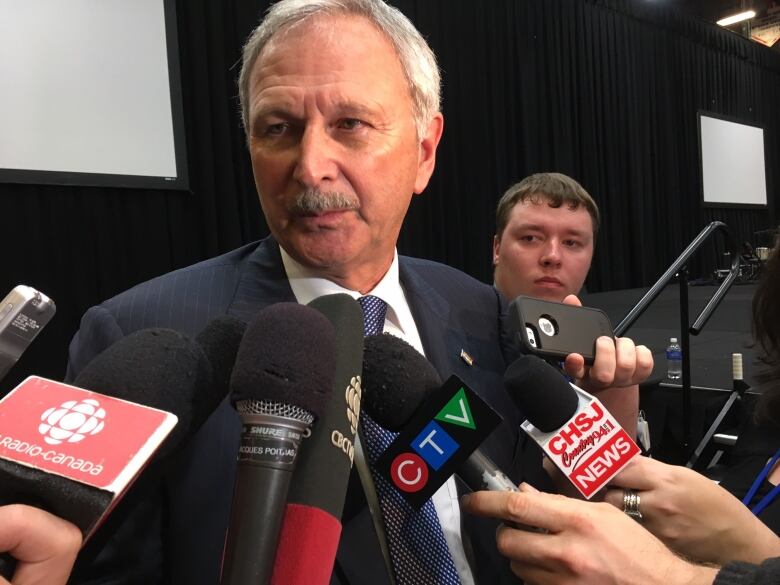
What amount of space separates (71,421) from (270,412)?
0.45ft

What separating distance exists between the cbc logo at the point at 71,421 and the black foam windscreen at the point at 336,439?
0.15m

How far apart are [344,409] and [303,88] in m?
0.61

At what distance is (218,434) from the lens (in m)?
0.89

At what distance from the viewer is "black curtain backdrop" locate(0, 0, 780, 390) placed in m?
3.59

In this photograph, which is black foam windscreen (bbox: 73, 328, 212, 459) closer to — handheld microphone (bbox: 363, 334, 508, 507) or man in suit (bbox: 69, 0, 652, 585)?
handheld microphone (bbox: 363, 334, 508, 507)

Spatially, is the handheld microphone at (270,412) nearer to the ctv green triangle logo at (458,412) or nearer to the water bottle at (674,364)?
the ctv green triangle logo at (458,412)

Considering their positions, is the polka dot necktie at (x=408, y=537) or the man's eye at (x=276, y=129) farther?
the man's eye at (x=276, y=129)

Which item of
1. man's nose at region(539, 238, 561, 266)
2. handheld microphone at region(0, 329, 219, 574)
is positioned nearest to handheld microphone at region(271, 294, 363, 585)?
handheld microphone at region(0, 329, 219, 574)

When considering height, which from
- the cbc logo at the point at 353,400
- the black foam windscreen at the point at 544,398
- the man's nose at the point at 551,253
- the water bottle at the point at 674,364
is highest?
the man's nose at the point at 551,253

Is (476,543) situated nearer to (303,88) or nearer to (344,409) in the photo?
(344,409)

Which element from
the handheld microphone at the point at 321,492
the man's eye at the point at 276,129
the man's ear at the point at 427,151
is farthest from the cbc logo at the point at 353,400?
the man's ear at the point at 427,151

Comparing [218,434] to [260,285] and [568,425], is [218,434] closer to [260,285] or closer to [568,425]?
[260,285]

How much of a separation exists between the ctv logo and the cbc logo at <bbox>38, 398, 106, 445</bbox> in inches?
11.2

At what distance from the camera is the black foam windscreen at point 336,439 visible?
0.47 m
